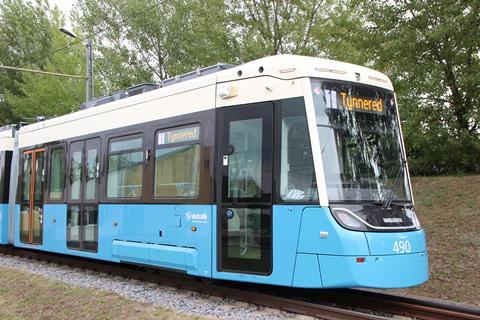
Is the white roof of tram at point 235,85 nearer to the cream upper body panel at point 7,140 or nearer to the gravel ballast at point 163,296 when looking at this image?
the gravel ballast at point 163,296

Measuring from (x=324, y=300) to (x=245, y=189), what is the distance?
1921 millimetres

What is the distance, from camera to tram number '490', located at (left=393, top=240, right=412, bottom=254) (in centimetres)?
648

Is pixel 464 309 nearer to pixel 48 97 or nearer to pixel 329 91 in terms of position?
pixel 329 91

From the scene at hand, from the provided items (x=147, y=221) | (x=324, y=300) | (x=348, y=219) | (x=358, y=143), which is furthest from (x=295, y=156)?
(x=147, y=221)

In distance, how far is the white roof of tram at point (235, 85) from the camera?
699 centimetres

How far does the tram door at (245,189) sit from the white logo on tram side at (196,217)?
0.96ft

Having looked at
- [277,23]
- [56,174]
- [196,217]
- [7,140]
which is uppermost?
[277,23]

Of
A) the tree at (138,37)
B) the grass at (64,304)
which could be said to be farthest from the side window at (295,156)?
the tree at (138,37)

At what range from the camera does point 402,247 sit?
258 inches

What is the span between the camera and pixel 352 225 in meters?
6.35

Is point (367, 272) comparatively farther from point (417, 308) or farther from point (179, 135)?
point (179, 135)

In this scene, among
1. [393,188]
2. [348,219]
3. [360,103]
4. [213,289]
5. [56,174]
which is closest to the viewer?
[348,219]

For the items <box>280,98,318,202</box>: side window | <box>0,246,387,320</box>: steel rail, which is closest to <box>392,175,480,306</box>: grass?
<box>0,246,387,320</box>: steel rail

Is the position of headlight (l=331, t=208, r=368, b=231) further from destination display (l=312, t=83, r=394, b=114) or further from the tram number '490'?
destination display (l=312, t=83, r=394, b=114)
